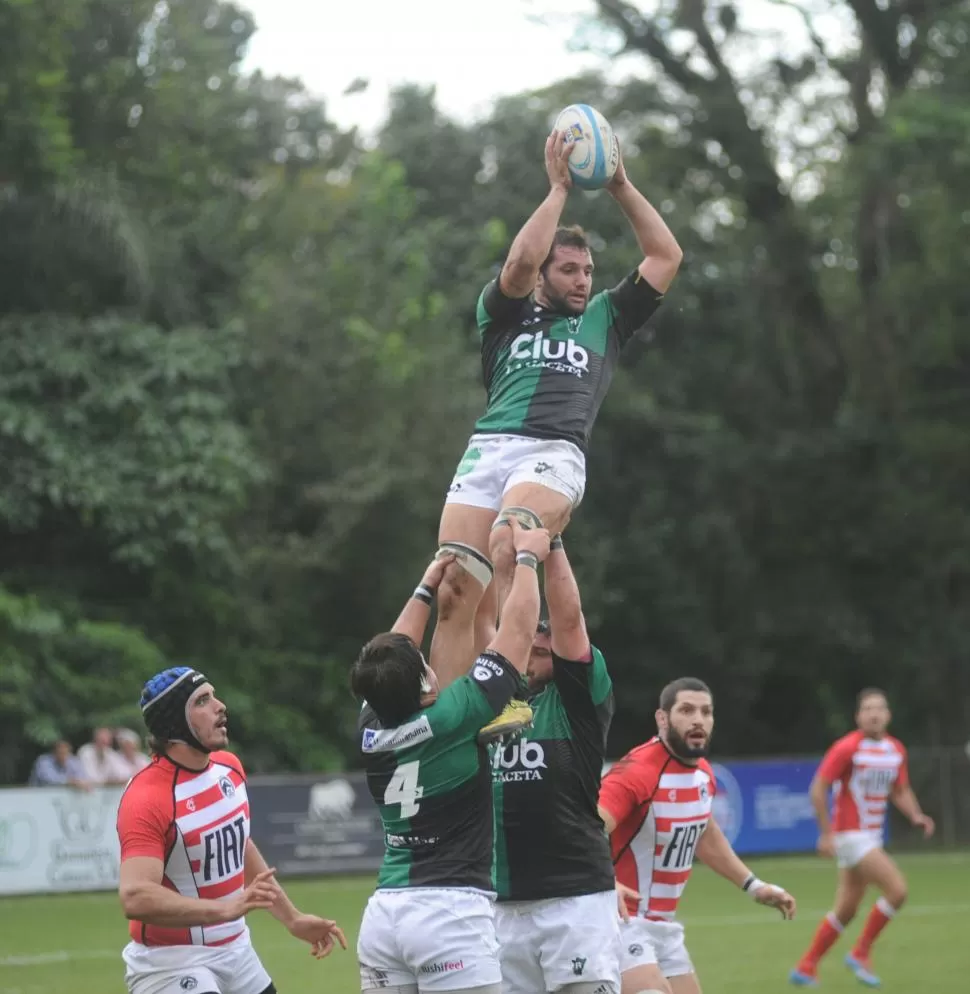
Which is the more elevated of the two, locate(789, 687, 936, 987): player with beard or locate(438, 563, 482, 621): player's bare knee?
locate(438, 563, 482, 621): player's bare knee

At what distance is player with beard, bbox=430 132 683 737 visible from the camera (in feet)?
24.0

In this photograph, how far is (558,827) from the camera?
22.8 feet

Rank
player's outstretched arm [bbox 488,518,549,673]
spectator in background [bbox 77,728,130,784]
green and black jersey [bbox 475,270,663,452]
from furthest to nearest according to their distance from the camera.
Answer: spectator in background [bbox 77,728,130,784] < green and black jersey [bbox 475,270,663,452] < player's outstretched arm [bbox 488,518,549,673]

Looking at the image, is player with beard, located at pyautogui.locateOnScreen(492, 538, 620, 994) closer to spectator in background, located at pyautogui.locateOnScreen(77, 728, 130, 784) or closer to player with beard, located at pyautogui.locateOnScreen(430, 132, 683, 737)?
player with beard, located at pyautogui.locateOnScreen(430, 132, 683, 737)

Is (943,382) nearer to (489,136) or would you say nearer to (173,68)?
(489,136)

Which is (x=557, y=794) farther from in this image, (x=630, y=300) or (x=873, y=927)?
(x=873, y=927)

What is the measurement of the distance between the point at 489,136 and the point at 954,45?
9.26m

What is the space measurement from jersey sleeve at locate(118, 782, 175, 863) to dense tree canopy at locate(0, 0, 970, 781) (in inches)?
674

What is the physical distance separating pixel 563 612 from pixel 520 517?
1.36 ft

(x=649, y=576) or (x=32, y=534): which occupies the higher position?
(x=32, y=534)

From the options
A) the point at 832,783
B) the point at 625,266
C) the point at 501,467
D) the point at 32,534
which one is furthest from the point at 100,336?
the point at 501,467

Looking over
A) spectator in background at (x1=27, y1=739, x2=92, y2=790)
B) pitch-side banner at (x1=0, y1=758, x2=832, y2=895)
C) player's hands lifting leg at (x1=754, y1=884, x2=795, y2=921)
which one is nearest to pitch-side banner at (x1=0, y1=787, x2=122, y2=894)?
pitch-side banner at (x1=0, y1=758, x2=832, y2=895)

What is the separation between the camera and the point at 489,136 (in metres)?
34.2

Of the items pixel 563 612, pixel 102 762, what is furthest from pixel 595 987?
pixel 102 762
